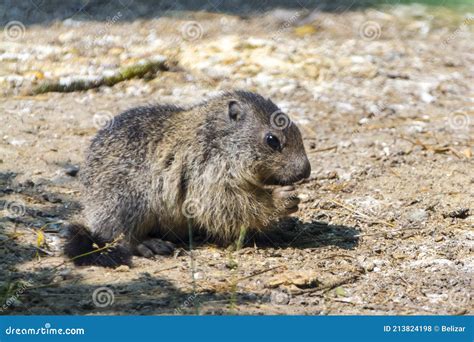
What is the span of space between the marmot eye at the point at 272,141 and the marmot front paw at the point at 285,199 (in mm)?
318

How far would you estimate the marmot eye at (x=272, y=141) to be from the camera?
5.95 m

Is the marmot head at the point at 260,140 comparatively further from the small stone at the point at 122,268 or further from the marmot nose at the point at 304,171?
the small stone at the point at 122,268

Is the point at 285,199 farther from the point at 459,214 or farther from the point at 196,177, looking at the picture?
the point at 459,214

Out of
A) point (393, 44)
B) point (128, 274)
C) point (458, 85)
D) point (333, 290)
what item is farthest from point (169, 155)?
point (393, 44)

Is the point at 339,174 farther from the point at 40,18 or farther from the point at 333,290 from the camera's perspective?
the point at 40,18

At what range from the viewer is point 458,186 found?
7.02m

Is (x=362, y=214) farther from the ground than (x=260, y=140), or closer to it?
closer to it

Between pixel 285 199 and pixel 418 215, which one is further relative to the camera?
pixel 418 215

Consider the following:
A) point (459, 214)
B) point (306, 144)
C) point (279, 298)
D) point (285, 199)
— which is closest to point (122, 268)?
point (279, 298)

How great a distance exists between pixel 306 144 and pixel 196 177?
2.42 m

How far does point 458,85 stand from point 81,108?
4.48 metres

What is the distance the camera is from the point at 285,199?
19.6 feet

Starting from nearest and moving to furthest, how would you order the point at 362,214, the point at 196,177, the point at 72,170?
the point at 196,177, the point at 362,214, the point at 72,170

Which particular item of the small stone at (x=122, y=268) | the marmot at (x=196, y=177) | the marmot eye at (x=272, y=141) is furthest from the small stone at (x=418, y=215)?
the small stone at (x=122, y=268)
